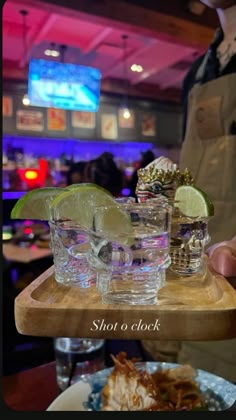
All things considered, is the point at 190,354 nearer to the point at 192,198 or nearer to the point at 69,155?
the point at 192,198

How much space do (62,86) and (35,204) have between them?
443mm

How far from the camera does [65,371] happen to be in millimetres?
751

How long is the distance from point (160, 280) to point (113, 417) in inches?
5.4

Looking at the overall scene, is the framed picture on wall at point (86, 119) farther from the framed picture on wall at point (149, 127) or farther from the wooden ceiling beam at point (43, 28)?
the wooden ceiling beam at point (43, 28)

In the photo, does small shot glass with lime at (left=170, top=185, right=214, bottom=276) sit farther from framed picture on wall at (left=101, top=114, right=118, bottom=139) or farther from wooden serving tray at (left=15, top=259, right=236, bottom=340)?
framed picture on wall at (left=101, top=114, right=118, bottom=139)

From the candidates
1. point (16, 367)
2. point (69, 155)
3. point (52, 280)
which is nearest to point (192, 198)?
point (52, 280)

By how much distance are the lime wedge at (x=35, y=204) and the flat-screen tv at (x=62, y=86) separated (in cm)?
27

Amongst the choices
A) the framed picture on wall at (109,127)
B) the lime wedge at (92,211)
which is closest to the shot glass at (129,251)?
the lime wedge at (92,211)

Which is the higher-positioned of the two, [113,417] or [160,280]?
[160,280]

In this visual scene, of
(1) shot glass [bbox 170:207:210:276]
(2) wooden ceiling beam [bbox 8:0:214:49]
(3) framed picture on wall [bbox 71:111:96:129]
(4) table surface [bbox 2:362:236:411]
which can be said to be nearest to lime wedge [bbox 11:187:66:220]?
(1) shot glass [bbox 170:207:210:276]

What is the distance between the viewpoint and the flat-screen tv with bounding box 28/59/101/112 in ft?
2.30

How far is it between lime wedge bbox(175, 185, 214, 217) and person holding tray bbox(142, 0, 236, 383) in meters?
0.08

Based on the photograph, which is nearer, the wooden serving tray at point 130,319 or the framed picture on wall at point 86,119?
the wooden serving tray at point 130,319

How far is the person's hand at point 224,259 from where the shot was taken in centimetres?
43
